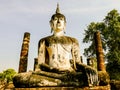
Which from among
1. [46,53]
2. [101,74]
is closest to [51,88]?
[101,74]

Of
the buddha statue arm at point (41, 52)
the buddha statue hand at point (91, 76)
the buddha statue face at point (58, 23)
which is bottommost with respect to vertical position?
the buddha statue hand at point (91, 76)

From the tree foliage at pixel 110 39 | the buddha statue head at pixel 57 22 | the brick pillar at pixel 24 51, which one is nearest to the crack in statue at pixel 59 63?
the buddha statue head at pixel 57 22

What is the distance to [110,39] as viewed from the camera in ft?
70.4

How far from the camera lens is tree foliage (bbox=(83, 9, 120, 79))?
20.5m

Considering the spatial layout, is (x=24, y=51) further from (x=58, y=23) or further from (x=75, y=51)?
(x=75, y=51)

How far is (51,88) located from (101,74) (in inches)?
45.6

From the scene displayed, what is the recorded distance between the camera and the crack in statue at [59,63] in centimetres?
467

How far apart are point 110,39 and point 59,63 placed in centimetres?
1632

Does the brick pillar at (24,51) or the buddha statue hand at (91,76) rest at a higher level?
the brick pillar at (24,51)

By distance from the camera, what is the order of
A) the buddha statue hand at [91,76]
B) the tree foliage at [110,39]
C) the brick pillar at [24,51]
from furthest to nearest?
1. the tree foliage at [110,39]
2. the brick pillar at [24,51]
3. the buddha statue hand at [91,76]

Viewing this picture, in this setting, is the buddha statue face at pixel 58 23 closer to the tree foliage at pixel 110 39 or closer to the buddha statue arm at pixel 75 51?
the buddha statue arm at pixel 75 51

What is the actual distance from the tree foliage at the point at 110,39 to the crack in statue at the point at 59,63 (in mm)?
14295

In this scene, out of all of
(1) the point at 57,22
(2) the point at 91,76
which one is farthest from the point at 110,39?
(2) the point at 91,76

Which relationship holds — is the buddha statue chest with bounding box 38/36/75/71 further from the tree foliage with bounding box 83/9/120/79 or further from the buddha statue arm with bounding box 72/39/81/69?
the tree foliage with bounding box 83/9/120/79
